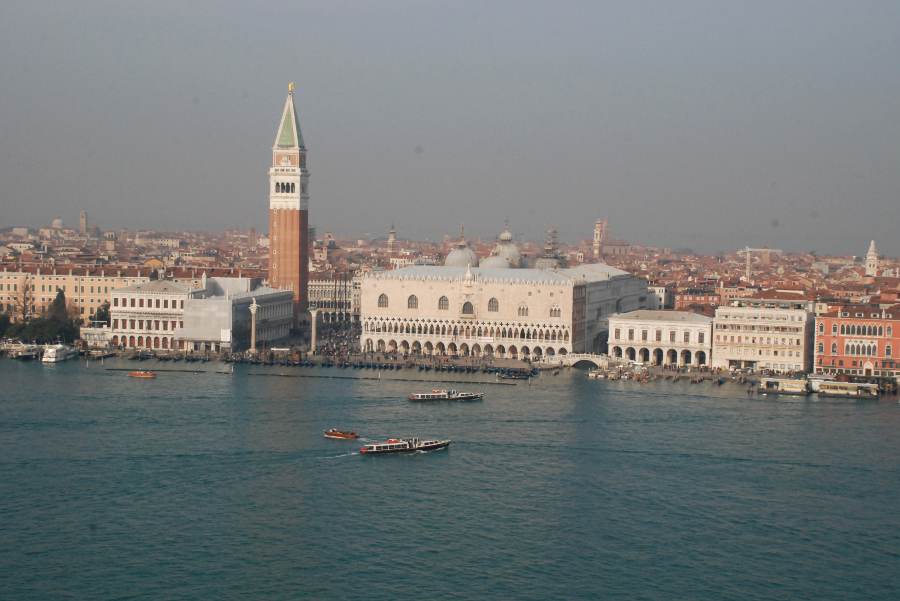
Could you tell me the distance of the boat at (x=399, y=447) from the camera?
587 inches

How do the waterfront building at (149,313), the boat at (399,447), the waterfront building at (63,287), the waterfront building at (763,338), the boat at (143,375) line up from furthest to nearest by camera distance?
1. the waterfront building at (63,287)
2. the waterfront building at (149,313)
3. the waterfront building at (763,338)
4. the boat at (143,375)
5. the boat at (399,447)

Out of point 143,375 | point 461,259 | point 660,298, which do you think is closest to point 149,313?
point 143,375

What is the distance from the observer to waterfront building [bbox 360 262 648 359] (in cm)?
2444

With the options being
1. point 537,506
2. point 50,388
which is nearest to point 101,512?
point 537,506

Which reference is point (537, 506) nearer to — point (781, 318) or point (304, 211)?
point (781, 318)

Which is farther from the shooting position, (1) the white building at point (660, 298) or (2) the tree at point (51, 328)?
(1) the white building at point (660, 298)

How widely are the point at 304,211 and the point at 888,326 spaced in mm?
11666

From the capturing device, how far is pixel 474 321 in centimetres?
2494

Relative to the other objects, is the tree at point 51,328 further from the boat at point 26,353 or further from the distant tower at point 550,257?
the distant tower at point 550,257

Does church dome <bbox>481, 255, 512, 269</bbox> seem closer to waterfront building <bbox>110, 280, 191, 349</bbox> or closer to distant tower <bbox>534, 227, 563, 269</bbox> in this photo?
distant tower <bbox>534, 227, 563, 269</bbox>

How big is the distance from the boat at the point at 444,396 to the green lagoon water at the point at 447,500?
374 mm

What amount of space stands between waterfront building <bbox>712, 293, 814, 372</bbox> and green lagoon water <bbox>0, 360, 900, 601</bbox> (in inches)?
141

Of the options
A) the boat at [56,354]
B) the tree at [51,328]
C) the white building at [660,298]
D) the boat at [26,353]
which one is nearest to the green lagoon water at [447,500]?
the boat at [56,354]

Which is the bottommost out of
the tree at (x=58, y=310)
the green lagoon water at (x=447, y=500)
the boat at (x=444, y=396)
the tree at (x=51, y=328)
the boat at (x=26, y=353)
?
the green lagoon water at (x=447, y=500)
